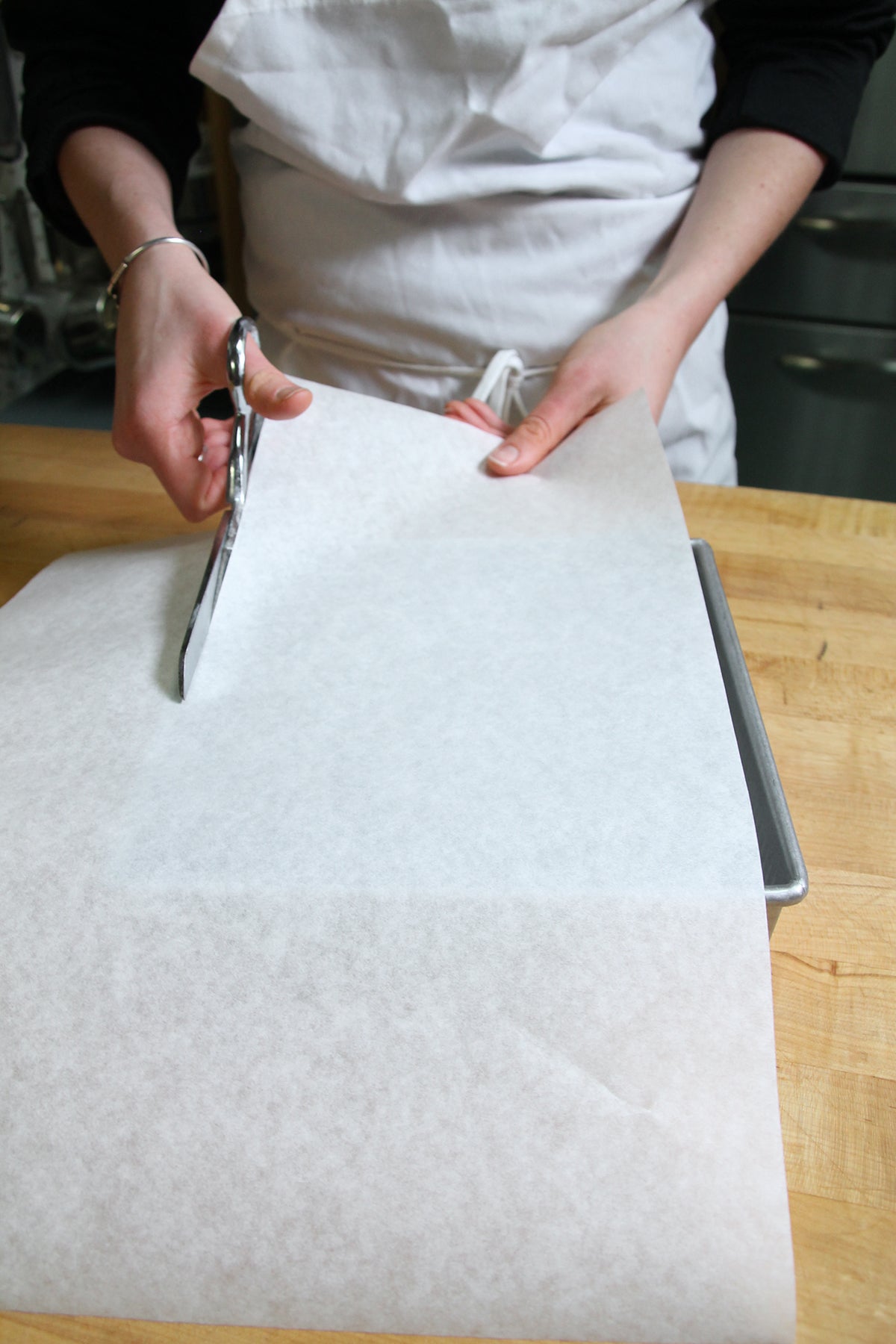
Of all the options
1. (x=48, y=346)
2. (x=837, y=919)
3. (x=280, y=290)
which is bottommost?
(x=48, y=346)

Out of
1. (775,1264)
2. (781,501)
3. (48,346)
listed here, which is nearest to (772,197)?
(781,501)

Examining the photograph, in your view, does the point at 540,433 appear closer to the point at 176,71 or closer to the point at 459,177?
the point at 459,177

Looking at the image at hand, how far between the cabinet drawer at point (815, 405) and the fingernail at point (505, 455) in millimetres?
1012

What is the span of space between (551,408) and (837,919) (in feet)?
0.88

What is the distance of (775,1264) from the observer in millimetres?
241

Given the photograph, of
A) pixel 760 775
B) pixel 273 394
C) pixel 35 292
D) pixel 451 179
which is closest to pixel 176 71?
pixel 451 179

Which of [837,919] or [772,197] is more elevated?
[772,197]

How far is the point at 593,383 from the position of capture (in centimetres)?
50

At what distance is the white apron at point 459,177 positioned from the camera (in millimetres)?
514

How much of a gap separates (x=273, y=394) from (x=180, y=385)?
0.23 feet

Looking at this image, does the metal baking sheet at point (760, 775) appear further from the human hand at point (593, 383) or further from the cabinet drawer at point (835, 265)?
the cabinet drawer at point (835, 265)

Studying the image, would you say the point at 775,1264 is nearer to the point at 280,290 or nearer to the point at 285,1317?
the point at 285,1317

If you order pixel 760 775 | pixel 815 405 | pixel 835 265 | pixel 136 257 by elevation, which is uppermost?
pixel 136 257

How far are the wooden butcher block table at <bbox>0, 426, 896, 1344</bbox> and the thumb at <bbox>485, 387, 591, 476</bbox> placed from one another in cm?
12
